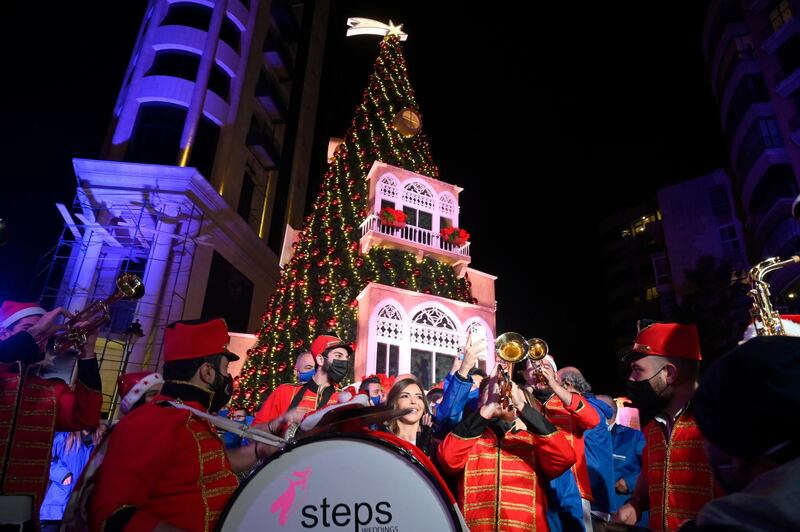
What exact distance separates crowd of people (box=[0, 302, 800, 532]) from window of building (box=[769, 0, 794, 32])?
29.4m

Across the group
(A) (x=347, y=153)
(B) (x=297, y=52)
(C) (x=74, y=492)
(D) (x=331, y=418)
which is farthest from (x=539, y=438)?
(B) (x=297, y=52)

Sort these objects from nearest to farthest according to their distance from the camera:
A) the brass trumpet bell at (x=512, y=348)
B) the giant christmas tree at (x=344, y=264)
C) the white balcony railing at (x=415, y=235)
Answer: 1. the brass trumpet bell at (x=512, y=348)
2. the giant christmas tree at (x=344, y=264)
3. the white balcony railing at (x=415, y=235)

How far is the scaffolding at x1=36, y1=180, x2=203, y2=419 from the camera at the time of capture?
15844mm

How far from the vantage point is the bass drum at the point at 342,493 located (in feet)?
6.89

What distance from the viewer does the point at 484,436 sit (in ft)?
13.7

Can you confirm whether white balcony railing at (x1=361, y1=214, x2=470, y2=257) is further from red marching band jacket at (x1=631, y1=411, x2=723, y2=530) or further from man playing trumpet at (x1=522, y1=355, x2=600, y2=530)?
red marching band jacket at (x1=631, y1=411, x2=723, y2=530)

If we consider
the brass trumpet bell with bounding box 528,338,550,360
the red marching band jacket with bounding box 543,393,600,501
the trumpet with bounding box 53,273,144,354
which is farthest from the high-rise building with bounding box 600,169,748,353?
the trumpet with bounding box 53,273,144,354

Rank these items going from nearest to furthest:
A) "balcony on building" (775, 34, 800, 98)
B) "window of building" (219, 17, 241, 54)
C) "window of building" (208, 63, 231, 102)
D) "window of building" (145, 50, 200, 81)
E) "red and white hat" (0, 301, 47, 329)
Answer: "red and white hat" (0, 301, 47, 329) → "window of building" (145, 50, 200, 81) → "window of building" (208, 63, 231, 102) → "window of building" (219, 17, 241, 54) → "balcony on building" (775, 34, 800, 98)

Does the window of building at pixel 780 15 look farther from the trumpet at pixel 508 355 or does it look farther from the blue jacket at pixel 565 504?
the blue jacket at pixel 565 504

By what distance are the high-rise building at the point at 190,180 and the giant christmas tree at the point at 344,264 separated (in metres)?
3.67

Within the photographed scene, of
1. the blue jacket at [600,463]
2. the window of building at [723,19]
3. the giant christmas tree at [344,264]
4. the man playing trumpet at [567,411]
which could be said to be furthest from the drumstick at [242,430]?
the window of building at [723,19]

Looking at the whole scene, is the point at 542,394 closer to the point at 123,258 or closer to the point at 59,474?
the point at 59,474

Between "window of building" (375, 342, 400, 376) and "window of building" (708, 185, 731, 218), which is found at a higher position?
"window of building" (708, 185, 731, 218)

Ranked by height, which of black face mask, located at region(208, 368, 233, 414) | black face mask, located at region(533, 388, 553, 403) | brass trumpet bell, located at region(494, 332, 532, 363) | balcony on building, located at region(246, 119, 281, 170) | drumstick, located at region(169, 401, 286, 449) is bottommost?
drumstick, located at region(169, 401, 286, 449)
